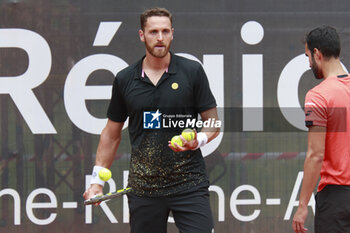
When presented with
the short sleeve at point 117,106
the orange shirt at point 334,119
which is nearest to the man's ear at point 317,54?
the orange shirt at point 334,119

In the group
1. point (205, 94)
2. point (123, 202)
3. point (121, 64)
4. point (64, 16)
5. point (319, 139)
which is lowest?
point (123, 202)

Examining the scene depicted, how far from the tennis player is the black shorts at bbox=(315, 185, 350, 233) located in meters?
0.66

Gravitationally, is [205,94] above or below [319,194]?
above

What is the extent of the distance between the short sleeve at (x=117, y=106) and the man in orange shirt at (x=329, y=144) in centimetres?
116

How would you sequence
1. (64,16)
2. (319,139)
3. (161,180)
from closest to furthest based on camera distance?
(319,139), (161,180), (64,16)

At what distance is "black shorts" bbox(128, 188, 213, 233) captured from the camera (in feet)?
10.1

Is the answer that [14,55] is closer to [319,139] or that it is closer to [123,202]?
[123,202]

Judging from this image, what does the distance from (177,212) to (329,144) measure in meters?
1.00

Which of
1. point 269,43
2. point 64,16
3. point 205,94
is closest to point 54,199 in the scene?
point 64,16

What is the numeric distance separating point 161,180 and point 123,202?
52.6 inches

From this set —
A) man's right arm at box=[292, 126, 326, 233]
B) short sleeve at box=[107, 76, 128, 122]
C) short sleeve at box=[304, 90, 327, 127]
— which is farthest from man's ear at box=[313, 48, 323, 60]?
short sleeve at box=[107, 76, 128, 122]

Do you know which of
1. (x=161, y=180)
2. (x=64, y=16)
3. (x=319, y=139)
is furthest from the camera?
(x=64, y=16)

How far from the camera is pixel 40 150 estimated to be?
14.1 feet

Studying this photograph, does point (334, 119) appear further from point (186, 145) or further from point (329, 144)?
point (186, 145)
